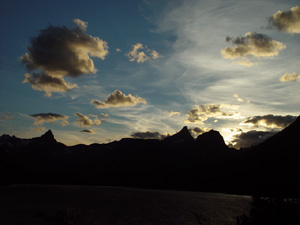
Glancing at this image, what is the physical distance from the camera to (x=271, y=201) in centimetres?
3170

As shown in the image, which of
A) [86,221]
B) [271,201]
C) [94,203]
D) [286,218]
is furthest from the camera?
[94,203]

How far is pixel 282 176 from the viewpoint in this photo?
19425 centimetres

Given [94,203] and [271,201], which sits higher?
[271,201]

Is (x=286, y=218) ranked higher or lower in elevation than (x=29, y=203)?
higher

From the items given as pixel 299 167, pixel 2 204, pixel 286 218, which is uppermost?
pixel 299 167

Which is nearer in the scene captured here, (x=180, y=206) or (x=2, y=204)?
(x=2, y=204)

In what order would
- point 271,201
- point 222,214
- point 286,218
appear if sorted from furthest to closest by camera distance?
point 222,214 < point 271,201 < point 286,218

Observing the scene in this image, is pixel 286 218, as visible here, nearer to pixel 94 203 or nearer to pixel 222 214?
pixel 222 214

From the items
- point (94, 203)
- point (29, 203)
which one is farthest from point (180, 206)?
point (29, 203)

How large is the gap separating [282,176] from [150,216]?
189558 mm

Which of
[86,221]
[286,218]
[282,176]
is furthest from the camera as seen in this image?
[282,176]

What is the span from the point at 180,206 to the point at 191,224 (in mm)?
14394

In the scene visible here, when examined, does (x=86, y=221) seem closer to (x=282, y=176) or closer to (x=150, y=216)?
(x=150, y=216)

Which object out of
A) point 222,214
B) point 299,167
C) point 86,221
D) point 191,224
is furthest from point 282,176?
point 86,221
